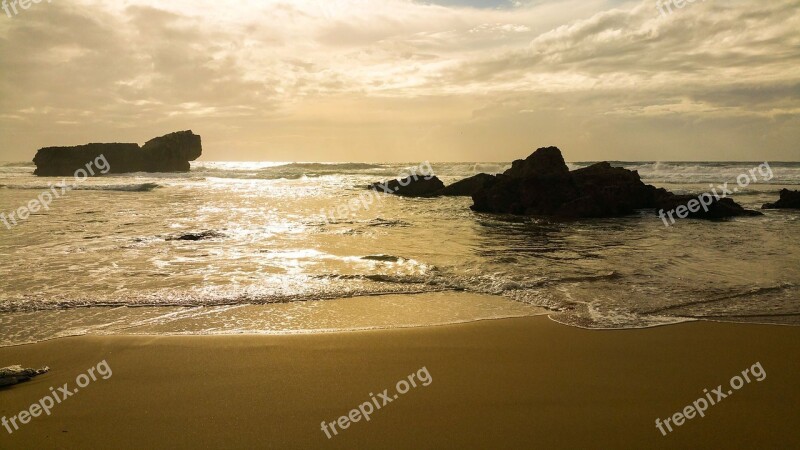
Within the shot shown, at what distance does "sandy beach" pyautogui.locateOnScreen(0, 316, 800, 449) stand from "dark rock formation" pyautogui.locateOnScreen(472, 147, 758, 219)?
1385 cm

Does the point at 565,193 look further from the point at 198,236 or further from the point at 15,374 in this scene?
the point at 15,374

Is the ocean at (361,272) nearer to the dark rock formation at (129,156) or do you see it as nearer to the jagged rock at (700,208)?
the jagged rock at (700,208)

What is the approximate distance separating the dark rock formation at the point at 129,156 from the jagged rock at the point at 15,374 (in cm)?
6674

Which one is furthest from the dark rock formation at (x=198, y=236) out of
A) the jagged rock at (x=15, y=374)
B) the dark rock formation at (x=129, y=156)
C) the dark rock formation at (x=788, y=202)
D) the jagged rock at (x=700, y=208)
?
the dark rock formation at (x=129, y=156)

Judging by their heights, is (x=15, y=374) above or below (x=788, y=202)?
above

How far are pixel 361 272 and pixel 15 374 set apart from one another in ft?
16.2

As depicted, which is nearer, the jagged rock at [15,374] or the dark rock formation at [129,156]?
the jagged rock at [15,374]

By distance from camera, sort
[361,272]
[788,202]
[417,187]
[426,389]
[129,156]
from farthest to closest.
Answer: [129,156]
[417,187]
[788,202]
[361,272]
[426,389]

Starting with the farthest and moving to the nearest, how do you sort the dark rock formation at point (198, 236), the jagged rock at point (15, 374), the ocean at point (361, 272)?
the dark rock formation at point (198, 236) < the ocean at point (361, 272) < the jagged rock at point (15, 374)

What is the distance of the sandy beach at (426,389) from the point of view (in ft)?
11.1

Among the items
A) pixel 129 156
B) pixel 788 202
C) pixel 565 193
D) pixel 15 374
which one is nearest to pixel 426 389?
pixel 15 374

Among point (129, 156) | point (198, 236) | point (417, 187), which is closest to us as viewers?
point (198, 236)

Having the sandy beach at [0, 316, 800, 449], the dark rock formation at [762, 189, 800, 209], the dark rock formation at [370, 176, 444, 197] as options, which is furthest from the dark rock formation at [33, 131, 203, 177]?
the sandy beach at [0, 316, 800, 449]

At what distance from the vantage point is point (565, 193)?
64.5ft
